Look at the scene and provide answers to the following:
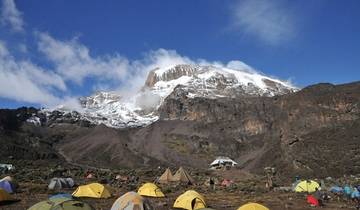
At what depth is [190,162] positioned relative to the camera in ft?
531

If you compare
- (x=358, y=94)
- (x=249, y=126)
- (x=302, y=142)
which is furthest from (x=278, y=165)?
(x=249, y=126)

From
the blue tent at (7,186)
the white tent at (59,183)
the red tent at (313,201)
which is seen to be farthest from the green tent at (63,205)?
the white tent at (59,183)

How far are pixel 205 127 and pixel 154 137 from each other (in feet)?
77.7

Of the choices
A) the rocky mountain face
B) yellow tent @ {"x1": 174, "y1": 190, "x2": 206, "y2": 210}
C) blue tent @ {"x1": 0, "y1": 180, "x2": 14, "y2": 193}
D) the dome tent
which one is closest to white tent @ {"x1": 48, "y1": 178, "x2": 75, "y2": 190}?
blue tent @ {"x1": 0, "y1": 180, "x2": 14, "y2": 193}

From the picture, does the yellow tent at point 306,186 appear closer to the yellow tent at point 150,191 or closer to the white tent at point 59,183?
the yellow tent at point 150,191

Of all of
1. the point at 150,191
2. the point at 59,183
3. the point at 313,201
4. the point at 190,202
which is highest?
the point at 59,183

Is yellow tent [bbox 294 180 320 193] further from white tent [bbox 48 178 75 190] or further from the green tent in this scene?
the green tent

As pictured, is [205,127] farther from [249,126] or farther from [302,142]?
[302,142]

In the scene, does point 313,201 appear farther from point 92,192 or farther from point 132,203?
point 92,192

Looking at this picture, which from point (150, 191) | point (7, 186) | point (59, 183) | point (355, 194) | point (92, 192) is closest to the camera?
point (92, 192)

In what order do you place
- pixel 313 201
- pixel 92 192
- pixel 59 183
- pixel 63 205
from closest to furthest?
pixel 63 205
pixel 313 201
pixel 92 192
pixel 59 183

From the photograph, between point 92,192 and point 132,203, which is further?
point 92,192

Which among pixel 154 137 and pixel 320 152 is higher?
pixel 154 137

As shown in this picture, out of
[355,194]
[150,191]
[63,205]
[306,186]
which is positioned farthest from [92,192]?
[306,186]
